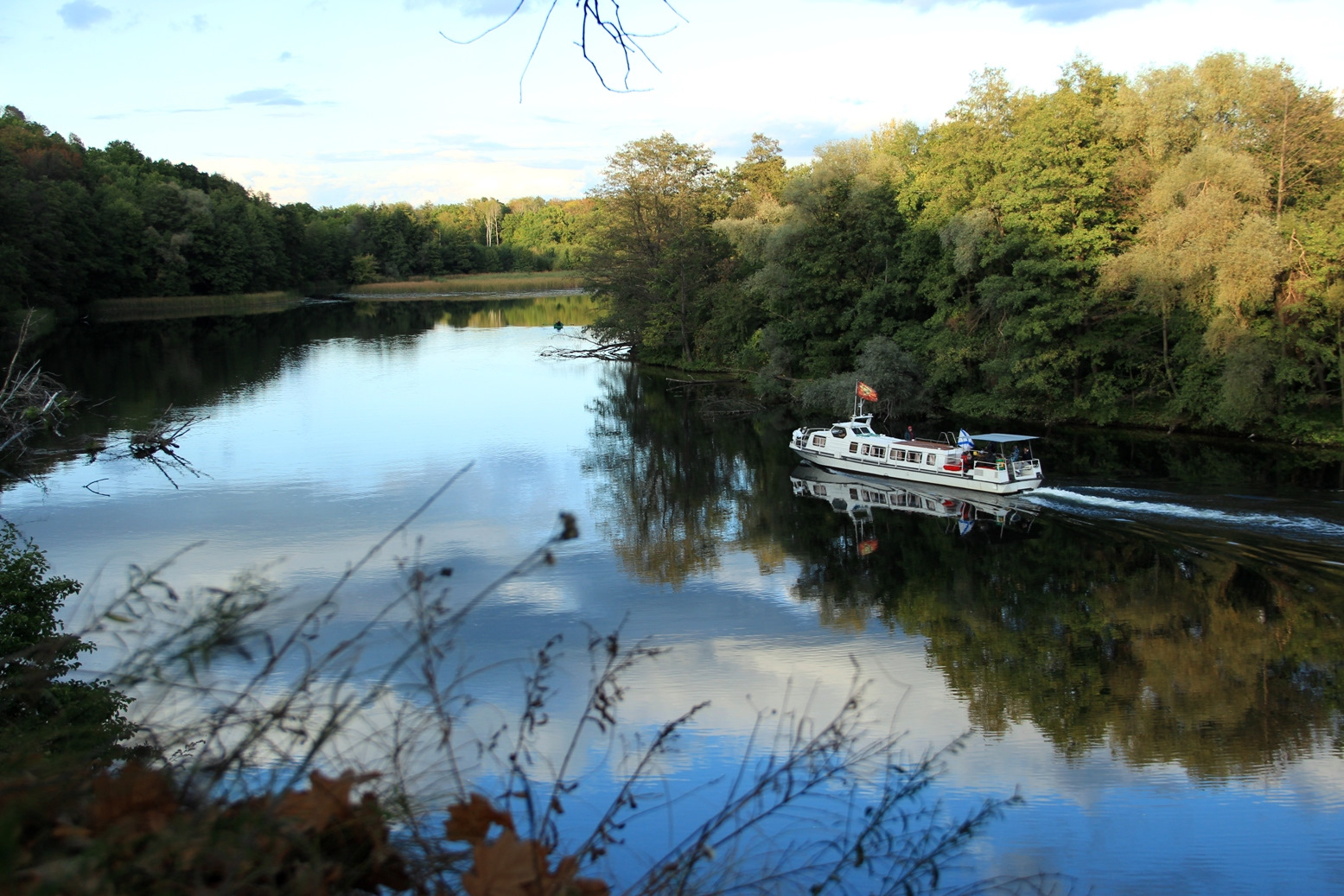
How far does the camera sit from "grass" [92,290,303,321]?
74.8m

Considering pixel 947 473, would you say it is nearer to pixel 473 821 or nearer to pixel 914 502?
pixel 914 502

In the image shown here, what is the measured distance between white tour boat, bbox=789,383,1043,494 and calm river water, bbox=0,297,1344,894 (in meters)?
0.86

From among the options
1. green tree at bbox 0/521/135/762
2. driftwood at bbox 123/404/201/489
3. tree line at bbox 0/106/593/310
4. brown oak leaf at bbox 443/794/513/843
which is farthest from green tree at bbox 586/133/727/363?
brown oak leaf at bbox 443/794/513/843

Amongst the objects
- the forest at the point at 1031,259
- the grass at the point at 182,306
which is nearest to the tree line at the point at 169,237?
the grass at the point at 182,306

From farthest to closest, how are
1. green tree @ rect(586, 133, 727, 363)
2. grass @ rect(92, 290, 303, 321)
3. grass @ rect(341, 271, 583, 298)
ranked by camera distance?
grass @ rect(341, 271, 583, 298)
grass @ rect(92, 290, 303, 321)
green tree @ rect(586, 133, 727, 363)

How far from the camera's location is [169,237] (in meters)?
81.5

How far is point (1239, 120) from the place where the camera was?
28141 millimetres

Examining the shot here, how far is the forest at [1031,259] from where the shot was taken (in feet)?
87.7

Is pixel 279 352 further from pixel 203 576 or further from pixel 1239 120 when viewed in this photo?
pixel 1239 120

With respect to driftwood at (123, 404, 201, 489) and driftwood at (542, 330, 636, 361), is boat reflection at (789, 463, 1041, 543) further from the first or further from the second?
driftwood at (542, 330, 636, 361)

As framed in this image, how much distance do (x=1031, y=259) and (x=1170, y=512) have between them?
12.5 meters

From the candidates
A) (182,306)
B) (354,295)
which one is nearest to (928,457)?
(182,306)

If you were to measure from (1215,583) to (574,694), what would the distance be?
474 inches

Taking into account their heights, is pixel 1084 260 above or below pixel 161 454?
above
